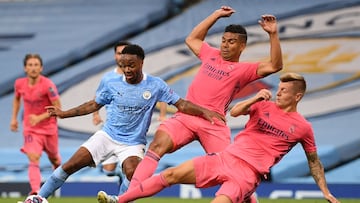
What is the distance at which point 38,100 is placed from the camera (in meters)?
14.2

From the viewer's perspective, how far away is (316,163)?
946cm

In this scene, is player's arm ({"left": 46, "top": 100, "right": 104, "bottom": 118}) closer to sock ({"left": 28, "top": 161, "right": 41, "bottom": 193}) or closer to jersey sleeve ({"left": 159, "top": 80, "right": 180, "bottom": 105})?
jersey sleeve ({"left": 159, "top": 80, "right": 180, "bottom": 105})

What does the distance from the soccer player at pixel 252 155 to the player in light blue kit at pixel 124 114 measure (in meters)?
1.17

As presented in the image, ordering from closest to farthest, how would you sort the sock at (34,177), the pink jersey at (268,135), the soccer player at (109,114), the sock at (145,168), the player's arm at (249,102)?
the player's arm at (249,102) < the pink jersey at (268,135) < the sock at (145,168) < the soccer player at (109,114) < the sock at (34,177)

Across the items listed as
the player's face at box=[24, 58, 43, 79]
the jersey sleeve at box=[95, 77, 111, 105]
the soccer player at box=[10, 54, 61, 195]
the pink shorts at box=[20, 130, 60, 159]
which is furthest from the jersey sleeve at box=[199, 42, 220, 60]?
the pink shorts at box=[20, 130, 60, 159]

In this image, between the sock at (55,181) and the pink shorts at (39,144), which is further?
the pink shorts at (39,144)

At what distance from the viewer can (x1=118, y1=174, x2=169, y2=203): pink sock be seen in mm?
9055

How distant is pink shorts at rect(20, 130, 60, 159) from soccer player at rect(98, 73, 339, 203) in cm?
511

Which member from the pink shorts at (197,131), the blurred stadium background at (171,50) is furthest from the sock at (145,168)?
the blurred stadium background at (171,50)

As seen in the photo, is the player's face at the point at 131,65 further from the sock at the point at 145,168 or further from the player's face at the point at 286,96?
the player's face at the point at 286,96

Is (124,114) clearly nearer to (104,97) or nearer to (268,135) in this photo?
(104,97)

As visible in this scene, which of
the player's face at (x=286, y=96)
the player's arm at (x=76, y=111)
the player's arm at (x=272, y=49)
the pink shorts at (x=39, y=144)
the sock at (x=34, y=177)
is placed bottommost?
the sock at (x=34, y=177)

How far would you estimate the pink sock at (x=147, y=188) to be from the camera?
9.05 m

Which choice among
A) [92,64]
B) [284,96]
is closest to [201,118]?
[284,96]
